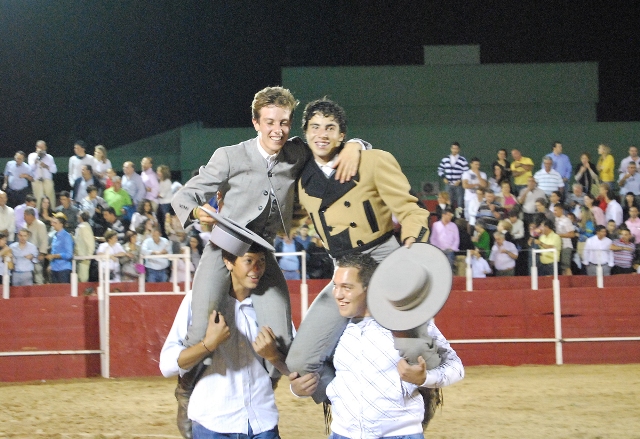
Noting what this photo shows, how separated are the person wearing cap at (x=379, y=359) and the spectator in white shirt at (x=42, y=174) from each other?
10.5 meters

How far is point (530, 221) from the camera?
42.7ft

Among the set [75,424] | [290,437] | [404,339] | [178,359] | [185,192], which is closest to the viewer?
[404,339]

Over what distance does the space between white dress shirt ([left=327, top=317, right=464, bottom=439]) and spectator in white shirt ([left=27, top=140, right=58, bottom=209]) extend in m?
10.5

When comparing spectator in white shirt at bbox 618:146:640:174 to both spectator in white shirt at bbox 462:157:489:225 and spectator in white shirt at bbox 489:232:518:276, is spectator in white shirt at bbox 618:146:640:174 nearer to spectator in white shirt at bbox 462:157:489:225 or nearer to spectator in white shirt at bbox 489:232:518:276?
spectator in white shirt at bbox 462:157:489:225

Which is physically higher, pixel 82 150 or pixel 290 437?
pixel 82 150

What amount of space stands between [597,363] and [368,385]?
944 centimetres

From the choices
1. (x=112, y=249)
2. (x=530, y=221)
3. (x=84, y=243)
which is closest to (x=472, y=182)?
(x=530, y=221)

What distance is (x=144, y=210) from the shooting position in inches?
503

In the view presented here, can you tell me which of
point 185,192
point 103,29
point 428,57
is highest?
point 103,29

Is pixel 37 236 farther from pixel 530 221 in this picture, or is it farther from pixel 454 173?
pixel 530 221

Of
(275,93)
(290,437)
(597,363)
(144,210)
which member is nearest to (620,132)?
(597,363)

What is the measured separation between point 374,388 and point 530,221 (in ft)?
32.0

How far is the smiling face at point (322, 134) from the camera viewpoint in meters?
4.22

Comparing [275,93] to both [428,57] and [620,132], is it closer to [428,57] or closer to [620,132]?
[620,132]
